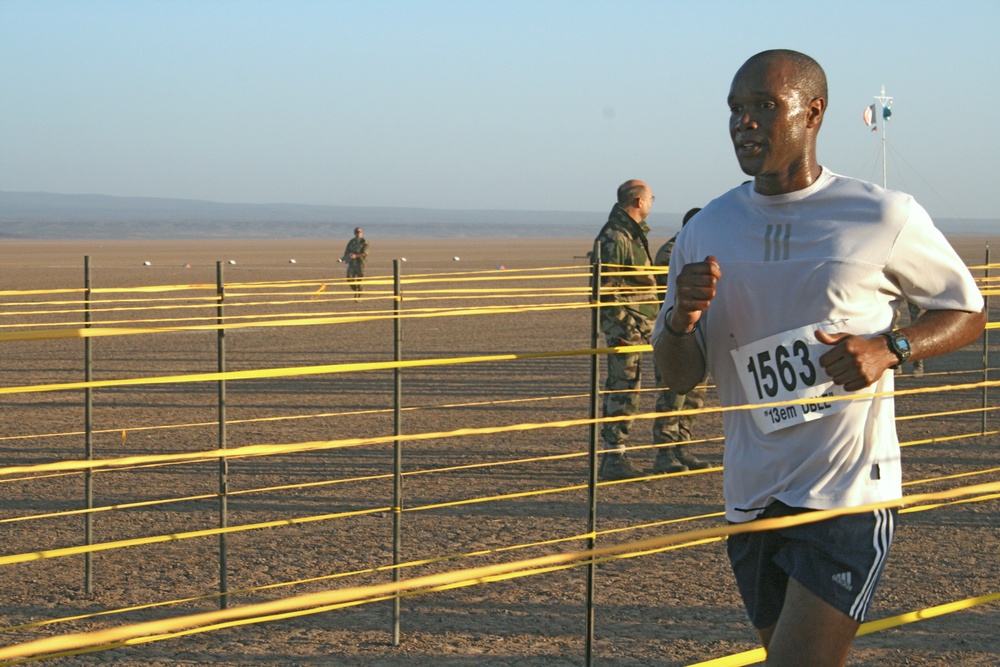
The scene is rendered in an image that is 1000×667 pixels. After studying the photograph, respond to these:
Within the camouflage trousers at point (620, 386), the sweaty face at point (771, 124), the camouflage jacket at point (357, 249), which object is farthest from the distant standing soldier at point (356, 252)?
the sweaty face at point (771, 124)

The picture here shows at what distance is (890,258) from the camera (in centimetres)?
269

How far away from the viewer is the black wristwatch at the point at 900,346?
2.61 metres

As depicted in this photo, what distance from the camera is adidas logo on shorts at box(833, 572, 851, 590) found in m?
2.58

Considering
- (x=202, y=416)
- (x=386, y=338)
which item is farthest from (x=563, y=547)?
(x=386, y=338)

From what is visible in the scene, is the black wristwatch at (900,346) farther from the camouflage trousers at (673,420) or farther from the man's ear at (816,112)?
the camouflage trousers at (673,420)

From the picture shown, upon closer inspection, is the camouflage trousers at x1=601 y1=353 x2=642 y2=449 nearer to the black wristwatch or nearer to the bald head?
the bald head

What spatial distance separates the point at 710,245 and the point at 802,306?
285 millimetres

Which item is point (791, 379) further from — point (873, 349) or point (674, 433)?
point (674, 433)

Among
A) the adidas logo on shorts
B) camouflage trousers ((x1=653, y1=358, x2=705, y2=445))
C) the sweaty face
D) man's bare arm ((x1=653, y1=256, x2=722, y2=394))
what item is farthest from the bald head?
camouflage trousers ((x1=653, y1=358, x2=705, y2=445))

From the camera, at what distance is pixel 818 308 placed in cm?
268

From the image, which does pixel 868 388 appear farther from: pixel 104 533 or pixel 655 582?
pixel 104 533

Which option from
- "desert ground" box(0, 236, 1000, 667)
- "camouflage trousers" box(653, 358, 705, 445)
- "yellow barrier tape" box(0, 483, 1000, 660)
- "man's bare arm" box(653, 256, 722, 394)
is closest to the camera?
"yellow barrier tape" box(0, 483, 1000, 660)

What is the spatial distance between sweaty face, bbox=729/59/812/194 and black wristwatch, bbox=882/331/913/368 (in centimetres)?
41

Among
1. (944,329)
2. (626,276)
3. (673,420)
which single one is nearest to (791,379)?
(944,329)
